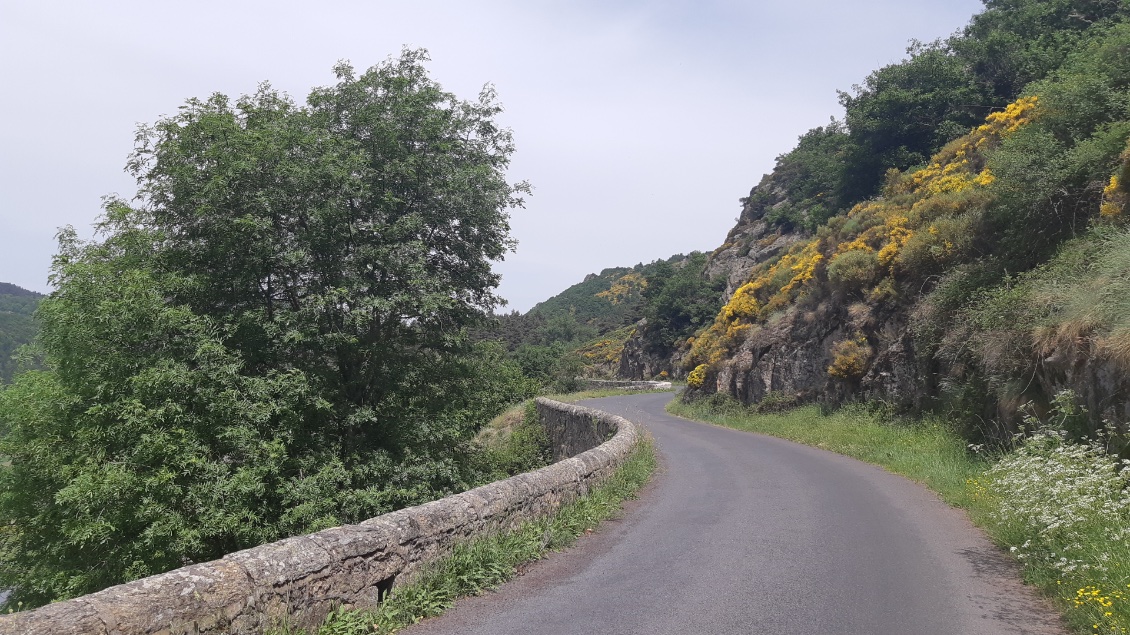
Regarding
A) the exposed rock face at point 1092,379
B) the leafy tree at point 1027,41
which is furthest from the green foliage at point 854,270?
the leafy tree at point 1027,41

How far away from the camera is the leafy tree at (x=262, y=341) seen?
12555 millimetres

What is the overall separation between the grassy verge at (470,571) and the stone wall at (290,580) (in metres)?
0.11

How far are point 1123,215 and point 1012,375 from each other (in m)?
3.52

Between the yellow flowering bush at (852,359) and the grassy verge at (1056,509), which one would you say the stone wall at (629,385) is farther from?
the grassy verge at (1056,509)

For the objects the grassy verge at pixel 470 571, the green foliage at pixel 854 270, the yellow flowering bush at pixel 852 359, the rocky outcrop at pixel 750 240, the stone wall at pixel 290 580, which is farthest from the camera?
the rocky outcrop at pixel 750 240

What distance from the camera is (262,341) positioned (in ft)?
48.3

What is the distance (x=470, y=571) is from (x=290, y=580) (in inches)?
74.5

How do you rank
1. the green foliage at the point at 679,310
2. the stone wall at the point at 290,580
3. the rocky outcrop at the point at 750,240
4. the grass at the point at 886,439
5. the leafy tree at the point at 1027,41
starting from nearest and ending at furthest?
1. the stone wall at the point at 290,580
2. the grass at the point at 886,439
3. the leafy tree at the point at 1027,41
4. the rocky outcrop at the point at 750,240
5. the green foliage at the point at 679,310

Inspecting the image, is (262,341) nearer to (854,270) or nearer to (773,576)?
(773,576)

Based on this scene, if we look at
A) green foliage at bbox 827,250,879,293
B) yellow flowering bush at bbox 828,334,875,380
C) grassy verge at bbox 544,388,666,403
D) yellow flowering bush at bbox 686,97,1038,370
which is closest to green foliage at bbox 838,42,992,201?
yellow flowering bush at bbox 686,97,1038,370

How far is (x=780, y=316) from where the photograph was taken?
92.1 ft

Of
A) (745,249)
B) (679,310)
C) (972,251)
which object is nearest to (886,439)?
(972,251)

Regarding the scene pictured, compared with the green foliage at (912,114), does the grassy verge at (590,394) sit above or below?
below

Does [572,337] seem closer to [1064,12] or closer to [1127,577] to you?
[1064,12]
